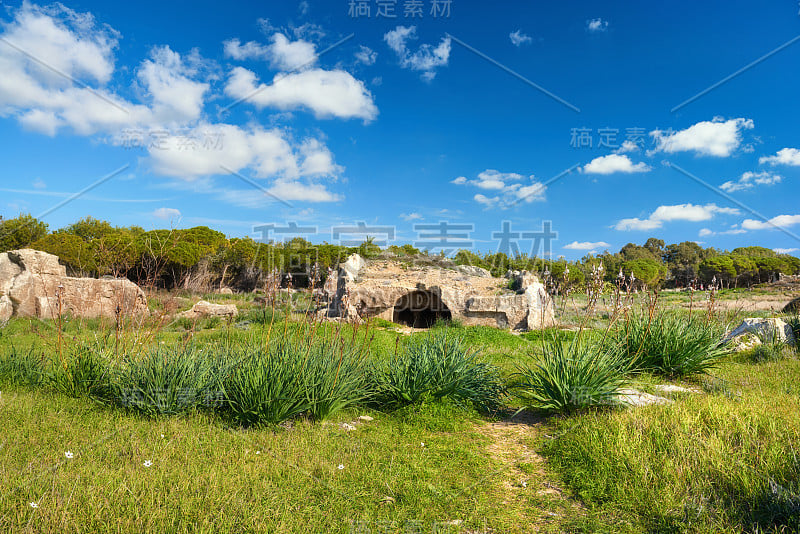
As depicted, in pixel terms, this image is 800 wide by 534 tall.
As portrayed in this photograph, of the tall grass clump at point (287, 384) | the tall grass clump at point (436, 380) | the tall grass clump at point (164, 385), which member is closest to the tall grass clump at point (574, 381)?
the tall grass clump at point (436, 380)

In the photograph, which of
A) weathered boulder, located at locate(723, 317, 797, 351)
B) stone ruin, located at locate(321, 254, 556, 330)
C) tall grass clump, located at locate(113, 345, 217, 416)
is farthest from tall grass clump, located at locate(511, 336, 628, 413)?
stone ruin, located at locate(321, 254, 556, 330)

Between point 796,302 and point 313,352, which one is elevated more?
point 796,302

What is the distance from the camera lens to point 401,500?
146 inches

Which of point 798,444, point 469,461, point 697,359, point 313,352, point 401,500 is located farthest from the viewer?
point 697,359

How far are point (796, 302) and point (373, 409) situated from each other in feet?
52.2

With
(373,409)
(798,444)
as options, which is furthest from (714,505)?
(373,409)

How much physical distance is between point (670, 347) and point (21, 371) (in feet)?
33.9

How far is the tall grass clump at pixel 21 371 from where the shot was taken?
652 centimetres

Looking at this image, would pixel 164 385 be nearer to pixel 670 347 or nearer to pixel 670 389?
pixel 670 389

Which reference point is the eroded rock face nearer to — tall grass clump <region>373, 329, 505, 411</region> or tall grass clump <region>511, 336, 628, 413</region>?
tall grass clump <region>373, 329, 505, 411</region>

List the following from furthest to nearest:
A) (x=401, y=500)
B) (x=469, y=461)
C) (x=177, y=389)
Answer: (x=177, y=389)
(x=469, y=461)
(x=401, y=500)

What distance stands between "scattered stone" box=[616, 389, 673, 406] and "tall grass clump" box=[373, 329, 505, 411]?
5.34 ft

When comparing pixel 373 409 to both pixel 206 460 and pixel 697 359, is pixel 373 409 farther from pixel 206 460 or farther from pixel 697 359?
pixel 697 359

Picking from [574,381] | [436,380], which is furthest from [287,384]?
[574,381]
